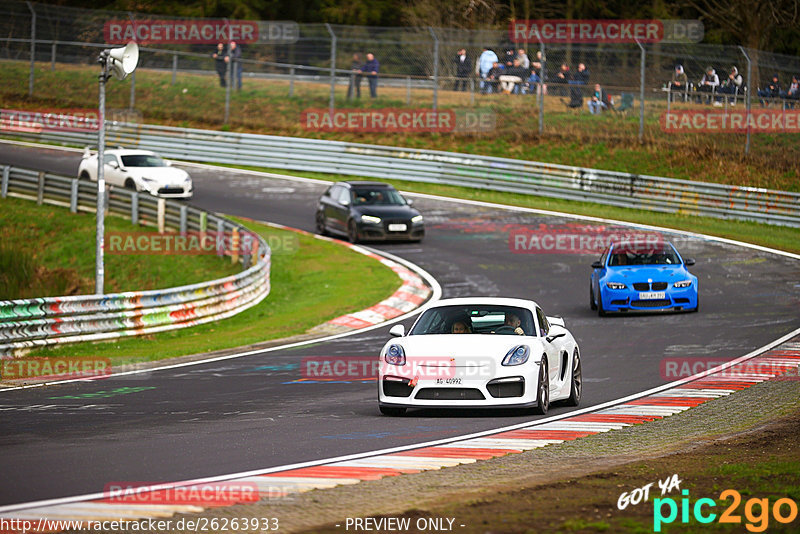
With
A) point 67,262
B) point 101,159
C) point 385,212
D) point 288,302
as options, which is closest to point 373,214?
point 385,212

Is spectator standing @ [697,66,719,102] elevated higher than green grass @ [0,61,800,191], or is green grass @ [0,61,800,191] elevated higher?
spectator standing @ [697,66,719,102]

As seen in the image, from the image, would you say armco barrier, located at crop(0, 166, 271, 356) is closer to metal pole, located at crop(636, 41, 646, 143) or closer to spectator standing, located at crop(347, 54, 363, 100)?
spectator standing, located at crop(347, 54, 363, 100)

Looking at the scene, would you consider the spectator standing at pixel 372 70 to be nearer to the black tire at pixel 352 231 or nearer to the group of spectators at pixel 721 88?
the group of spectators at pixel 721 88

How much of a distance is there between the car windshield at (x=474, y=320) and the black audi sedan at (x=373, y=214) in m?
17.7

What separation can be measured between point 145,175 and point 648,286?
19.1m

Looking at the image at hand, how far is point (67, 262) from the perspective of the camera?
30844mm

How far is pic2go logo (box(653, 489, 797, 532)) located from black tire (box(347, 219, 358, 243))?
23.8 metres

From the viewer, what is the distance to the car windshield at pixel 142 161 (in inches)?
1411

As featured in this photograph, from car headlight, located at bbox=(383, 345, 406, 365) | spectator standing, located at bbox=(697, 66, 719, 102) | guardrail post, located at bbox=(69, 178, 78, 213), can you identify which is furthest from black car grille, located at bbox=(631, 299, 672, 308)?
guardrail post, located at bbox=(69, 178, 78, 213)

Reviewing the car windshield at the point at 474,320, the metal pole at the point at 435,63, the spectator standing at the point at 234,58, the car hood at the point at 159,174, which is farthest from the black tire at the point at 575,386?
the spectator standing at the point at 234,58

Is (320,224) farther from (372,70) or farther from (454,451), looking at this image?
(454,451)

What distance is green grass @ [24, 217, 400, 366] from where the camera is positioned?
738 inches

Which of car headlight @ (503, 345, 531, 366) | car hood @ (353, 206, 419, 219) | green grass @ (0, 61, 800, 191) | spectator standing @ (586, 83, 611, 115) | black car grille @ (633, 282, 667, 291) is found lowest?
black car grille @ (633, 282, 667, 291)

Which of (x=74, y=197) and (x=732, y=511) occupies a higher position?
(x=732, y=511)
